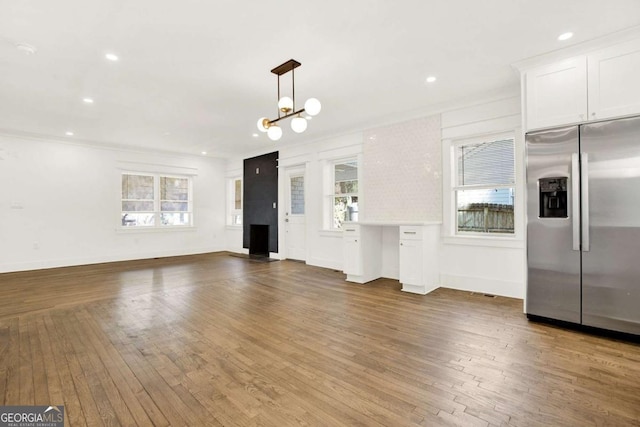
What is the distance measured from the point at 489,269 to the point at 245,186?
6.34 m

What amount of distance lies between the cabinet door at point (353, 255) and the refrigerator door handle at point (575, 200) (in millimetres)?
2699

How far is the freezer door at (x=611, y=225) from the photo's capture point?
8.83 ft

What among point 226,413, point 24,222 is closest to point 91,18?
point 226,413

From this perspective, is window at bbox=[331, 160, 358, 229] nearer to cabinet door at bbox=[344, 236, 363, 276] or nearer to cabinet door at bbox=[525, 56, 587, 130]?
cabinet door at bbox=[344, 236, 363, 276]

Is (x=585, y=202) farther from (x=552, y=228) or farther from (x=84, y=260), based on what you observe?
(x=84, y=260)

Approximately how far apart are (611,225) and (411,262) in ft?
7.05

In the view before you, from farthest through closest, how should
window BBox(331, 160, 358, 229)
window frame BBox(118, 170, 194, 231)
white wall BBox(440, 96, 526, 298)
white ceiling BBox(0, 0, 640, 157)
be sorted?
window frame BBox(118, 170, 194, 231) → window BBox(331, 160, 358, 229) → white wall BBox(440, 96, 526, 298) → white ceiling BBox(0, 0, 640, 157)

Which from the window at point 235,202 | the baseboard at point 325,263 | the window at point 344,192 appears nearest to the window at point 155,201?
the window at point 235,202

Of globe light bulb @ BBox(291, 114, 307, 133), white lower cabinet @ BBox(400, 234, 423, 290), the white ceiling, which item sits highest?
the white ceiling

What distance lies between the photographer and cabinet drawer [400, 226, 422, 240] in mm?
4277

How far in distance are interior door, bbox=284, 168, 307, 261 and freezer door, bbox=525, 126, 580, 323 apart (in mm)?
4543

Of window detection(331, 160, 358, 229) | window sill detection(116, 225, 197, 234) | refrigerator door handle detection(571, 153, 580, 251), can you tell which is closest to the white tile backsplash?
window detection(331, 160, 358, 229)

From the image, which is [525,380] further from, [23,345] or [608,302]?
[23,345]

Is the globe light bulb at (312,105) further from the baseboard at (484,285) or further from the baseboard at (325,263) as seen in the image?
the baseboard at (325,263)
